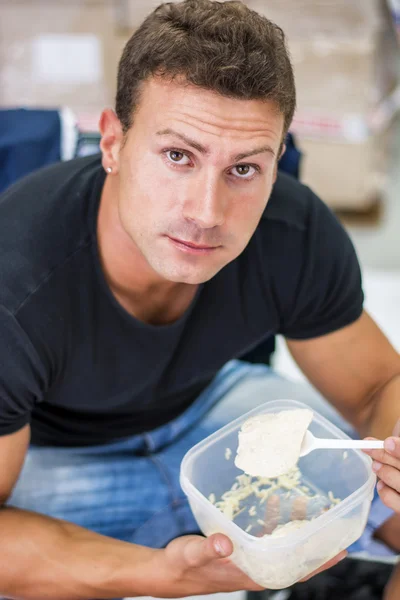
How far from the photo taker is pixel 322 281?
4.71 ft

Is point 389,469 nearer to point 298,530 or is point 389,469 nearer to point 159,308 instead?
point 298,530

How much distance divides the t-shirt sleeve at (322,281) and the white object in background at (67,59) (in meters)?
2.14

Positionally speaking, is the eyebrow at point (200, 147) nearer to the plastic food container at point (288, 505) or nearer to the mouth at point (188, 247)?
the mouth at point (188, 247)

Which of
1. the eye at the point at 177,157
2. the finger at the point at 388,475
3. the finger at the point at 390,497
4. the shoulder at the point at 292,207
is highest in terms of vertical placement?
the eye at the point at 177,157

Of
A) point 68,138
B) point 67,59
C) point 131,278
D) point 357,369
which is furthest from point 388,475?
point 67,59

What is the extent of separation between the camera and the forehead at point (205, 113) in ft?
3.54

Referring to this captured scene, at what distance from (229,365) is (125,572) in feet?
2.10

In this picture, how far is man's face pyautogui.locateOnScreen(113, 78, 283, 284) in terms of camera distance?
3.57 feet

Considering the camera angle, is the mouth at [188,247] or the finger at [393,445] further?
the mouth at [188,247]

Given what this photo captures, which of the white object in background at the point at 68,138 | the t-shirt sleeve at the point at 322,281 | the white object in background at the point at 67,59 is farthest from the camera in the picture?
the white object in background at the point at 67,59

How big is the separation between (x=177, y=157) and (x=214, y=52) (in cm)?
15

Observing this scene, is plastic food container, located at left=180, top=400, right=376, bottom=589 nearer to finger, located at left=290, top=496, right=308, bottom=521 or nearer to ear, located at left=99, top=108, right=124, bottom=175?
finger, located at left=290, top=496, right=308, bottom=521

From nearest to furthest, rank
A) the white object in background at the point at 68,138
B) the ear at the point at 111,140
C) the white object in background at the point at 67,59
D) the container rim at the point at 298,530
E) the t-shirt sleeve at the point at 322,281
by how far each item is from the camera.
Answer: the container rim at the point at 298,530, the ear at the point at 111,140, the t-shirt sleeve at the point at 322,281, the white object in background at the point at 68,138, the white object in background at the point at 67,59

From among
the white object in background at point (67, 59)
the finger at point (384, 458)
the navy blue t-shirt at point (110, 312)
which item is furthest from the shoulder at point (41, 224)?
the white object in background at point (67, 59)
